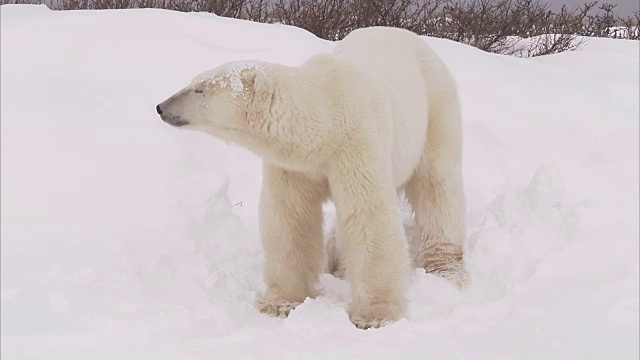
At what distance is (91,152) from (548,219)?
2049 millimetres

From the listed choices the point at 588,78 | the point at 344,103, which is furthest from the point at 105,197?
the point at 588,78

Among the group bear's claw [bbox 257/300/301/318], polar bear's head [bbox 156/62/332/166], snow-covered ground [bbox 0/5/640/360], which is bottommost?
bear's claw [bbox 257/300/301/318]

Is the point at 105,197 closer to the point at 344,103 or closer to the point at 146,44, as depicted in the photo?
the point at 344,103

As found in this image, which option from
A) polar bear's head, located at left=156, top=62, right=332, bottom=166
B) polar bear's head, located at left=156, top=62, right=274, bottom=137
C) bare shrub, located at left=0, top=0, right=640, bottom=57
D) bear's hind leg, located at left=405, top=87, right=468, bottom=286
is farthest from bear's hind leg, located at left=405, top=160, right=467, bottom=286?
bare shrub, located at left=0, top=0, right=640, bottom=57

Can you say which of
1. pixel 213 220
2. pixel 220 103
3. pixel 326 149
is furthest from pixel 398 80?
pixel 213 220

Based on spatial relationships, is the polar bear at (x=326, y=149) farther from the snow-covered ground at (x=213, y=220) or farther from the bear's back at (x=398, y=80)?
the snow-covered ground at (x=213, y=220)

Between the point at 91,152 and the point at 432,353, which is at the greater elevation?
the point at 91,152

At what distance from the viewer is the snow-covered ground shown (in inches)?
83.8

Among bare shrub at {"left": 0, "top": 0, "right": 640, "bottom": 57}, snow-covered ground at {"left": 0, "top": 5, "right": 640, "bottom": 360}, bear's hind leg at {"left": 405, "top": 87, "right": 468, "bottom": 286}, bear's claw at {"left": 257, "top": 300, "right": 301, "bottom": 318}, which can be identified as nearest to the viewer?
snow-covered ground at {"left": 0, "top": 5, "right": 640, "bottom": 360}

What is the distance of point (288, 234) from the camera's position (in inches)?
104

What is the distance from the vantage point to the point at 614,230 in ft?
9.49

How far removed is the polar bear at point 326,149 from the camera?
2.33 meters

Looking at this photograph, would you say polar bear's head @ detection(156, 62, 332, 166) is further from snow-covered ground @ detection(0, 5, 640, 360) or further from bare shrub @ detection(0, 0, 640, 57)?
bare shrub @ detection(0, 0, 640, 57)

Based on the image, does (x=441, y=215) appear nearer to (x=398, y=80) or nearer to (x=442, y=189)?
(x=442, y=189)
